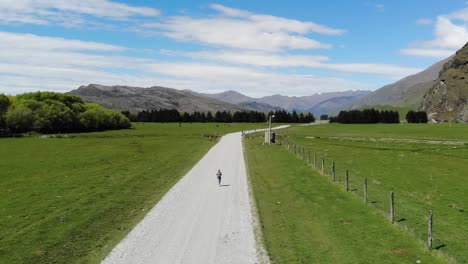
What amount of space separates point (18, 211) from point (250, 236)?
17380 mm

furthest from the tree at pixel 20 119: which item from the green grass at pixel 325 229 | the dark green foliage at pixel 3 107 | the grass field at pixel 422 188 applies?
the green grass at pixel 325 229

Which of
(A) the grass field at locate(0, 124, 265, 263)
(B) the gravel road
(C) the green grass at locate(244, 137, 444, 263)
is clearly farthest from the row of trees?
(C) the green grass at locate(244, 137, 444, 263)

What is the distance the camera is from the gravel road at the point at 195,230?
61.0ft

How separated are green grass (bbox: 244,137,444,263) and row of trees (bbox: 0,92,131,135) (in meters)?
137

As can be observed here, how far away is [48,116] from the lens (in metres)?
156

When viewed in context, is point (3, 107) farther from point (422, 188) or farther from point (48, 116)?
point (422, 188)

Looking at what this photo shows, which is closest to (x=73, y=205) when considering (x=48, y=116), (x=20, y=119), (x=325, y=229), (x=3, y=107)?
(x=325, y=229)

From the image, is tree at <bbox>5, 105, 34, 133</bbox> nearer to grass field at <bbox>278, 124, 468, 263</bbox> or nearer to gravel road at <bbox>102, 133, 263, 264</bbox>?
grass field at <bbox>278, 124, 468, 263</bbox>

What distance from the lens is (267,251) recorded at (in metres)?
19.3

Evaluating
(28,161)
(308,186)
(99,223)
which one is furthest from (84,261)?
(28,161)

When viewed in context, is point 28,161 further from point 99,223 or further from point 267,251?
point 267,251

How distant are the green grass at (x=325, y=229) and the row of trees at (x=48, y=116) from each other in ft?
450

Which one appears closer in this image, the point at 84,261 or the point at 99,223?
the point at 84,261

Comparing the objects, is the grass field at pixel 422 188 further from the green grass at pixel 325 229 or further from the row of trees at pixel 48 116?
the row of trees at pixel 48 116
